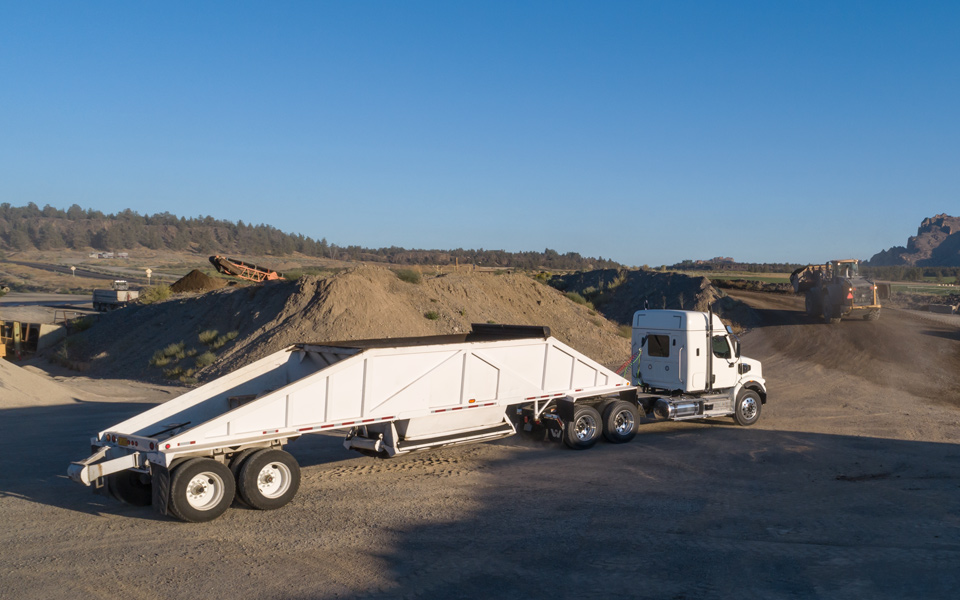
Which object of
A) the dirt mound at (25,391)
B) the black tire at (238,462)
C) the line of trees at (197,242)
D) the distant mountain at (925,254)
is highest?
the distant mountain at (925,254)

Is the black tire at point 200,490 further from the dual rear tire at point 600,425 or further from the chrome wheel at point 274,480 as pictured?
the dual rear tire at point 600,425

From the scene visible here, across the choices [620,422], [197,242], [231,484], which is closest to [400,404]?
[231,484]

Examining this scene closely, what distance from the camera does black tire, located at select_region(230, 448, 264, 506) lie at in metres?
9.97

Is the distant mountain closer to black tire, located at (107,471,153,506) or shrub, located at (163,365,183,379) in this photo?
shrub, located at (163,365,183,379)

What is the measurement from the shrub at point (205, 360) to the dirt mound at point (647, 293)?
2658 cm

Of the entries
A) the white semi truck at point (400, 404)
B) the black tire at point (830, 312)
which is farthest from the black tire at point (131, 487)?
the black tire at point (830, 312)

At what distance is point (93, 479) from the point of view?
9477mm

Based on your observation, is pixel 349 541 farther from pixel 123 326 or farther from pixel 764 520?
pixel 123 326

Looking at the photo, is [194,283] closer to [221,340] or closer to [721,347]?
[221,340]

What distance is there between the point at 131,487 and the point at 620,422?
30.1 feet

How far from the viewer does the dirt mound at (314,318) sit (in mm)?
26484

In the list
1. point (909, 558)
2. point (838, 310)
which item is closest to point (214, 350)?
point (909, 558)

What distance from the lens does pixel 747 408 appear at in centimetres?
1681

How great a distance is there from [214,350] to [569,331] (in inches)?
652
